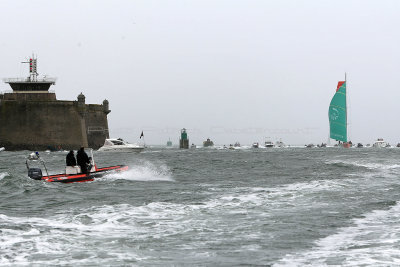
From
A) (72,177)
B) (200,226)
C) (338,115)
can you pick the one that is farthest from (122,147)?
(200,226)

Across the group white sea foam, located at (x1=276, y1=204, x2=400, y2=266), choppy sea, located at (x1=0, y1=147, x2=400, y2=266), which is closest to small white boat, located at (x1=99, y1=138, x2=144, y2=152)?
choppy sea, located at (x1=0, y1=147, x2=400, y2=266)

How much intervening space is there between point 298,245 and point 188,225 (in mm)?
3281

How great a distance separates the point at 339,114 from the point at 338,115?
0.25m

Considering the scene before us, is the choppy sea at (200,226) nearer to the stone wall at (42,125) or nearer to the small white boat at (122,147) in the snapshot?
the small white boat at (122,147)

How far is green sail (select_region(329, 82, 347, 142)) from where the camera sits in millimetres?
101438

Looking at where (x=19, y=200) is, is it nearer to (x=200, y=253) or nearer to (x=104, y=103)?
(x=200, y=253)

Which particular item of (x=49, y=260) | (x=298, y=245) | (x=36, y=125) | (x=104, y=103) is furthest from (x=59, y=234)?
(x=104, y=103)

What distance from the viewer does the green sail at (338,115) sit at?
333ft

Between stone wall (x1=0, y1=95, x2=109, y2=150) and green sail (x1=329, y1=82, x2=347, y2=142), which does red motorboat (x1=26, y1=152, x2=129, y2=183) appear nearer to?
stone wall (x1=0, y1=95, x2=109, y2=150)

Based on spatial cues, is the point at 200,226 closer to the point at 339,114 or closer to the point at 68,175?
the point at 68,175

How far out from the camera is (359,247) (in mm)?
10164

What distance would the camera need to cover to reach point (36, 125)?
83125 millimetres

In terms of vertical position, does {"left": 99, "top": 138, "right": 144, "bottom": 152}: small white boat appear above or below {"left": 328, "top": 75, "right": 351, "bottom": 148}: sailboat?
below

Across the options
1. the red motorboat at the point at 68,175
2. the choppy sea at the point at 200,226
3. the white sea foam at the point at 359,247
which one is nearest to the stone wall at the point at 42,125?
the red motorboat at the point at 68,175
